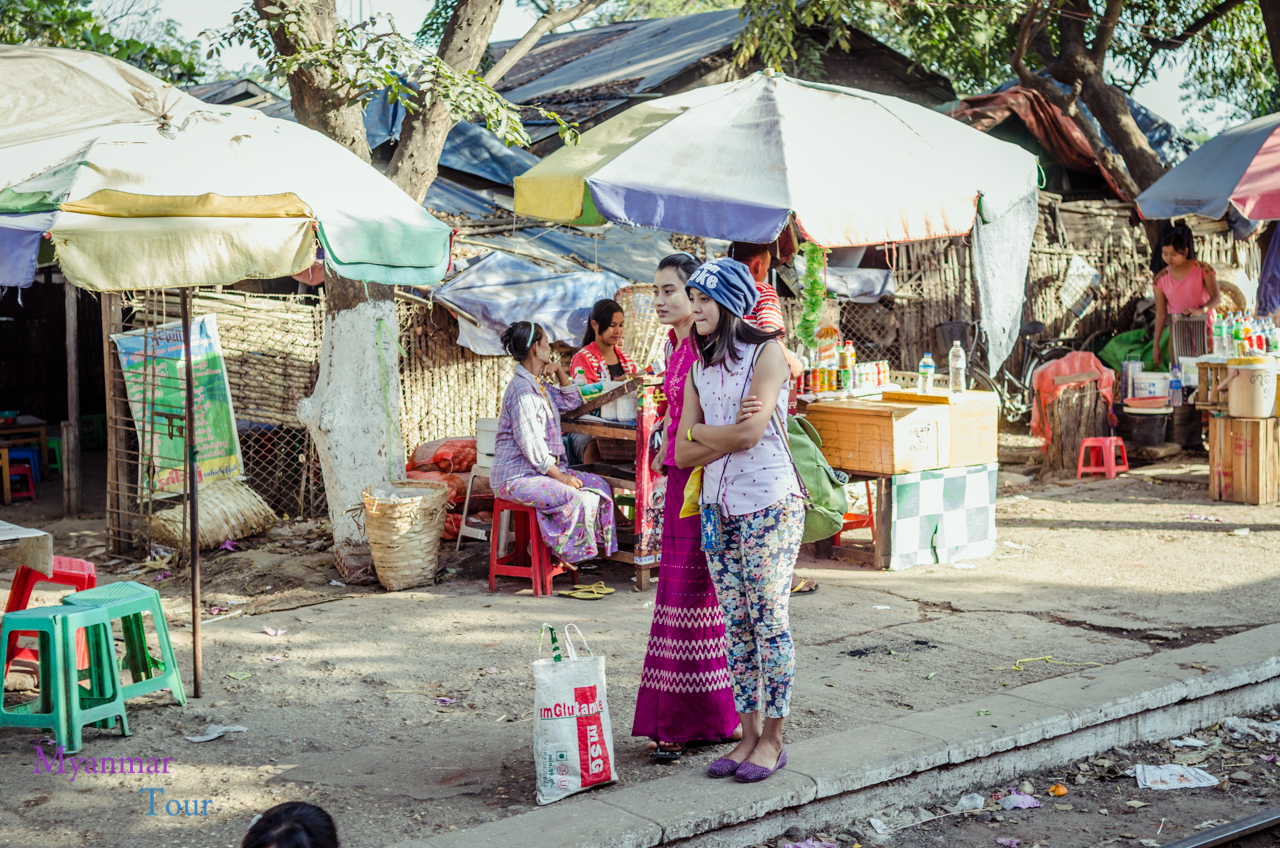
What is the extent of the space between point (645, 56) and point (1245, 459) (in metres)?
11.3

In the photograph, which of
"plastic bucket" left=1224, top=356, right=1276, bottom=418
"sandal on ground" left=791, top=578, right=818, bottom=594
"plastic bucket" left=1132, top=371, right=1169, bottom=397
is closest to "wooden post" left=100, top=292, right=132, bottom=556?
"sandal on ground" left=791, top=578, right=818, bottom=594

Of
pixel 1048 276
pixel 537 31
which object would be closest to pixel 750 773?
pixel 537 31

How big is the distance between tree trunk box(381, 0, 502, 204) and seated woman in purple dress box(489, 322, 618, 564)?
159 centimetres

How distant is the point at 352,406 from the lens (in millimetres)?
7477

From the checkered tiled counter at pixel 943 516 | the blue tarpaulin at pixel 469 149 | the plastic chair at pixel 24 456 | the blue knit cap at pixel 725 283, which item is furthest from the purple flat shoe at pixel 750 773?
the blue tarpaulin at pixel 469 149

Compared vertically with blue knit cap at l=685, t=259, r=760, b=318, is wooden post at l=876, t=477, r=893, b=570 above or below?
below

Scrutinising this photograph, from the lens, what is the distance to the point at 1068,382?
11609 millimetres

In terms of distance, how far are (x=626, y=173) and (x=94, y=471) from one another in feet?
29.3

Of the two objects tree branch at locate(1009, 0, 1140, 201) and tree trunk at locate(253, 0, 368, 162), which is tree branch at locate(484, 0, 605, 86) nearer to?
tree trunk at locate(253, 0, 368, 162)

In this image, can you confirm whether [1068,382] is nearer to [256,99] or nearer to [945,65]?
[945,65]

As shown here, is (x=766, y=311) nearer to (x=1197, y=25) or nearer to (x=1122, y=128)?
(x=1122, y=128)

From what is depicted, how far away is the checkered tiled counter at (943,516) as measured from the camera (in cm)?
761

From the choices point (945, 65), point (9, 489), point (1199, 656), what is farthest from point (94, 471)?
point (945, 65)

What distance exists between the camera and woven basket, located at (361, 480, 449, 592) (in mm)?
7051
